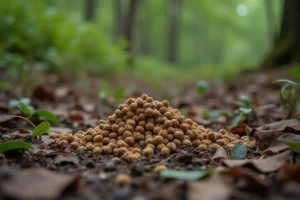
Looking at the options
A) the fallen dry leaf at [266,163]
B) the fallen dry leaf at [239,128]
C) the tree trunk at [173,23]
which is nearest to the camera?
the fallen dry leaf at [266,163]

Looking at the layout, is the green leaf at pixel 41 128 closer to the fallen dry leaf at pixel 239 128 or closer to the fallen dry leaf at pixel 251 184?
the fallen dry leaf at pixel 251 184

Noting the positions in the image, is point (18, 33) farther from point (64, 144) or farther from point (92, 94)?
point (64, 144)

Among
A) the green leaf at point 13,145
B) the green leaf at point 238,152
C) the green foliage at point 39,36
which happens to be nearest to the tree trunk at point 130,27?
the green foliage at point 39,36

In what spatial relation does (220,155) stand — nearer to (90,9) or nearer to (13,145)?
(13,145)

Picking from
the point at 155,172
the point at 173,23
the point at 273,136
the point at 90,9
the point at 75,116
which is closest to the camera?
the point at 155,172

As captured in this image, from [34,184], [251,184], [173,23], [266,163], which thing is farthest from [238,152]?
[173,23]

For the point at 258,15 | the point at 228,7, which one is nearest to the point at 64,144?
the point at 228,7

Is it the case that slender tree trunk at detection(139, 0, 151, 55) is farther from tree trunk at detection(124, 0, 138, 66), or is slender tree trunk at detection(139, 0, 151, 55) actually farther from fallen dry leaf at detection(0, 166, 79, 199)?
fallen dry leaf at detection(0, 166, 79, 199)
